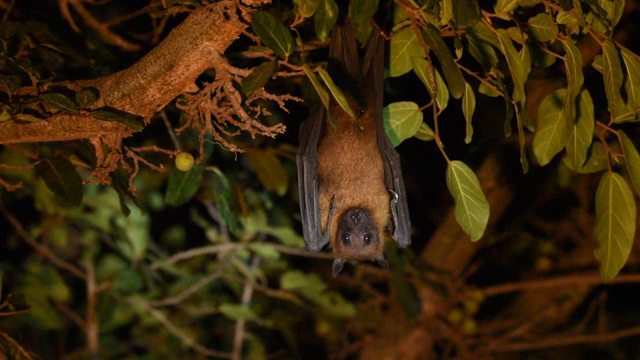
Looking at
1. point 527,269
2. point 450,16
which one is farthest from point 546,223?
point 450,16

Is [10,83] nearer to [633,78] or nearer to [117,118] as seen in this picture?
[117,118]

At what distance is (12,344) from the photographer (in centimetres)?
270

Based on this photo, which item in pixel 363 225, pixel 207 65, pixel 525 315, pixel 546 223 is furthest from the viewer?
pixel 546 223

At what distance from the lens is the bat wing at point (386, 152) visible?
106 inches

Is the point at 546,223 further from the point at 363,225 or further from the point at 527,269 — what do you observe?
the point at 363,225

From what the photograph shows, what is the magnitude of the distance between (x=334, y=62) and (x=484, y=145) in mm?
1620

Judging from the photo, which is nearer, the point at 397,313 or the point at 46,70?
the point at 46,70

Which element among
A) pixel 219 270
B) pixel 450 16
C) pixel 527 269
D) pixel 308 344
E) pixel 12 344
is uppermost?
pixel 450 16

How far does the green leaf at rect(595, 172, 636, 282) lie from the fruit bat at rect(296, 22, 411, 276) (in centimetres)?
86

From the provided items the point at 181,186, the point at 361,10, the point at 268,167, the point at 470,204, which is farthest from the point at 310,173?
the point at 361,10

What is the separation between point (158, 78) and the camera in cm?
218

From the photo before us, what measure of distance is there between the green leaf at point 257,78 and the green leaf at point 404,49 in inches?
21.2

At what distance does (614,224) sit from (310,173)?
131cm

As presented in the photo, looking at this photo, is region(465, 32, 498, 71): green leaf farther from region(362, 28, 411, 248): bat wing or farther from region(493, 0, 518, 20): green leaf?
region(362, 28, 411, 248): bat wing
